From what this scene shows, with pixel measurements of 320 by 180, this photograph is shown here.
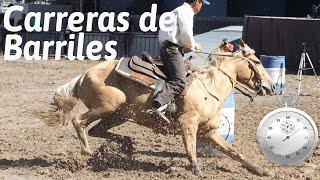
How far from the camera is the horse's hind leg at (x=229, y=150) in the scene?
27.0 ft

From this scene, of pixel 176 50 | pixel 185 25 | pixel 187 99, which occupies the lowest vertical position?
pixel 187 99

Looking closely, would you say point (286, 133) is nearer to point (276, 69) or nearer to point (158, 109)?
point (158, 109)

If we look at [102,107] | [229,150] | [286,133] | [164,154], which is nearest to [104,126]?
[102,107]

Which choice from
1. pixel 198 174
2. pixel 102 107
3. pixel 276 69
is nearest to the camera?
pixel 198 174

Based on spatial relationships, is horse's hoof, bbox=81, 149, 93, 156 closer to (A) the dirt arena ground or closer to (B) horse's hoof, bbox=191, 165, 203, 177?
(A) the dirt arena ground

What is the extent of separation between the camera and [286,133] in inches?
327

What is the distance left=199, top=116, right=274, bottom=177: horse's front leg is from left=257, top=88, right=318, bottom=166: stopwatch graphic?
28cm

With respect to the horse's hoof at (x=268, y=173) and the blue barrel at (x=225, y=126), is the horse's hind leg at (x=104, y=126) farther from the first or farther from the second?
the horse's hoof at (x=268, y=173)

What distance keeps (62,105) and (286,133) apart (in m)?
2.83

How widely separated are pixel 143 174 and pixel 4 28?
22523 millimetres

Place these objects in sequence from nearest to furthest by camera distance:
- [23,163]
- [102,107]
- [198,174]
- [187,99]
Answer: [198,174] < [187,99] < [102,107] < [23,163]

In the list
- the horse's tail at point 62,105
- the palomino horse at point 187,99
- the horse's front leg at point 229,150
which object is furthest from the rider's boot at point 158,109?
the horse's tail at point 62,105

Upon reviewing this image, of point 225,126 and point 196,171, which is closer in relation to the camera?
point 196,171

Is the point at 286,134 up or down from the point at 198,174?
up
